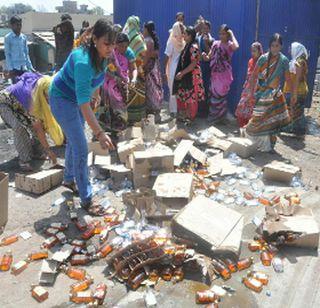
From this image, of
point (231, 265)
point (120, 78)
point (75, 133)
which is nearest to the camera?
point (231, 265)

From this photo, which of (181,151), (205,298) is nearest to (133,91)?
(181,151)

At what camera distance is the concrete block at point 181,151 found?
499 centimetres

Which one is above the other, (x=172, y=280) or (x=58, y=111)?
(x=58, y=111)

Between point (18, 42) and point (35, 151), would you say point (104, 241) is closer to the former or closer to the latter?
point (35, 151)

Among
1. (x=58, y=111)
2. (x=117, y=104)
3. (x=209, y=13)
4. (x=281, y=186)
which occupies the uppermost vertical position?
(x=209, y=13)

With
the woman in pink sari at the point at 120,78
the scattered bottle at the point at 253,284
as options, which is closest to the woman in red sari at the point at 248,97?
the woman in pink sari at the point at 120,78

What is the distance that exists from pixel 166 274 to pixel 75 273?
2.37 feet

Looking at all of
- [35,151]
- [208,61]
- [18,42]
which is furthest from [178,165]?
[18,42]

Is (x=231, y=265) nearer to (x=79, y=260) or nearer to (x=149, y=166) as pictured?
(x=79, y=260)

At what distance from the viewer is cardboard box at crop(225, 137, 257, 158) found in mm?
5650

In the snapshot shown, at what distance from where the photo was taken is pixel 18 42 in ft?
24.3

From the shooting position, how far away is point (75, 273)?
3.11m

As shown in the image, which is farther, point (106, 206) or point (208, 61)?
point (208, 61)

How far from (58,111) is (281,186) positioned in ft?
9.22
